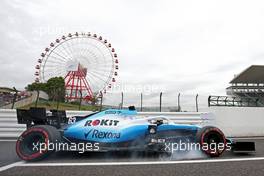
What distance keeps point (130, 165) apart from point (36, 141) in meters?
1.95

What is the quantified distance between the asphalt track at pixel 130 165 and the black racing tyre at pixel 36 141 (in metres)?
0.16

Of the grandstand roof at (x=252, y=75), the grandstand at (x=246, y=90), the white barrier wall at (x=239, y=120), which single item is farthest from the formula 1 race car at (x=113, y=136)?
the grandstand roof at (x=252, y=75)

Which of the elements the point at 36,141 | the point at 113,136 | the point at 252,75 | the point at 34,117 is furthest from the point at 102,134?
the point at 252,75

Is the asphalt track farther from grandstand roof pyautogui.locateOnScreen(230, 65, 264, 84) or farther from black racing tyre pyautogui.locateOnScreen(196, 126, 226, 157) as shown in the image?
grandstand roof pyautogui.locateOnScreen(230, 65, 264, 84)

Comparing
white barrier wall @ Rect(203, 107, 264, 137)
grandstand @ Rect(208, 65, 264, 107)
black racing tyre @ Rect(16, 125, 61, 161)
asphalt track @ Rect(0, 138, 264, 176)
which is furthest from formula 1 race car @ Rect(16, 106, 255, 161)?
grandstand @ Rect(208, 65, 264, 107)

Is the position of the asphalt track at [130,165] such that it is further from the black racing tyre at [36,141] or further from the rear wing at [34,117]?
the rear wing at [34,117]

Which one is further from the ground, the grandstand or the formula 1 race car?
the grandstand

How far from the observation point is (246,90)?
137 ft

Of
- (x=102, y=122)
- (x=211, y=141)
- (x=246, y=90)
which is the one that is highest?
(x=246, y=90)

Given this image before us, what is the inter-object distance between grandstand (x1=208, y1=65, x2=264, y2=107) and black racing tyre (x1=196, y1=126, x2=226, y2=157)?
618cm

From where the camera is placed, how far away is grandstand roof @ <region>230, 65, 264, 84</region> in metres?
28.7

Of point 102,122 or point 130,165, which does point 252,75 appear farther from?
point 130,165

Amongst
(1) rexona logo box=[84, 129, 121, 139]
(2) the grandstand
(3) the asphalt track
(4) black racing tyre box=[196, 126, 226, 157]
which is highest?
(2) the grandstand

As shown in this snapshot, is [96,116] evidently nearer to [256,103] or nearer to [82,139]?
[82,139]
